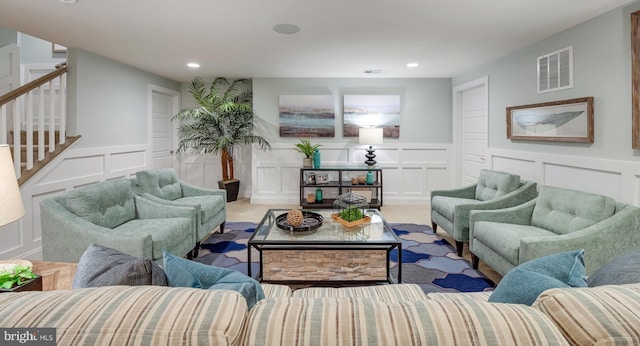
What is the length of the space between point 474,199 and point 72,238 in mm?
3903

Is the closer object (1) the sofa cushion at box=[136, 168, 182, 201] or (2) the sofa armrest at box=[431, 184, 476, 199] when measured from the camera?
(1) the sofa cushion at box=[136, 168, 182, 201]

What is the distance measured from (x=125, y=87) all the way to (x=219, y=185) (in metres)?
2.05

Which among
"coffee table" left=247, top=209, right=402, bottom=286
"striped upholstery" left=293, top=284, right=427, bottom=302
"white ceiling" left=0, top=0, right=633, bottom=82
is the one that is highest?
"white ceiling" left=0, top=0, right=633, bottom=82

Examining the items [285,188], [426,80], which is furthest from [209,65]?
[426,80]

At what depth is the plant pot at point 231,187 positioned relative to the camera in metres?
5.74

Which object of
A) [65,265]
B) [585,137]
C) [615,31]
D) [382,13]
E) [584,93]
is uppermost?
[382,13]

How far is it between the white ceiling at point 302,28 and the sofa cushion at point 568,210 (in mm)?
1450

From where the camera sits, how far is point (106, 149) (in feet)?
13.9

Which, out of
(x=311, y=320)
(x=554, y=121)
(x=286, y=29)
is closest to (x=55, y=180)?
(x=286, y=29)

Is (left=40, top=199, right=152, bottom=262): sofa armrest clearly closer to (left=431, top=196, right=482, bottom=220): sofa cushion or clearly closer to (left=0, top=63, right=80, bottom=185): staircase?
(left=0, top=63, right=80, bottom=185): staircase

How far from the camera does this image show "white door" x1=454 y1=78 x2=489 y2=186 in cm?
479

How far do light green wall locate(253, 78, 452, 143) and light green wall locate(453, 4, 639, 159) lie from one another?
Answer: 189 centimetres

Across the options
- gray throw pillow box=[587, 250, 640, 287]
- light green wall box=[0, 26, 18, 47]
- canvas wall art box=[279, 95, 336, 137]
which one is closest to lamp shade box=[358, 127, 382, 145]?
canvas wall art box=[279, 95, 336, 137]

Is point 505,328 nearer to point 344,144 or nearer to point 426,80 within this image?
point 344,144
